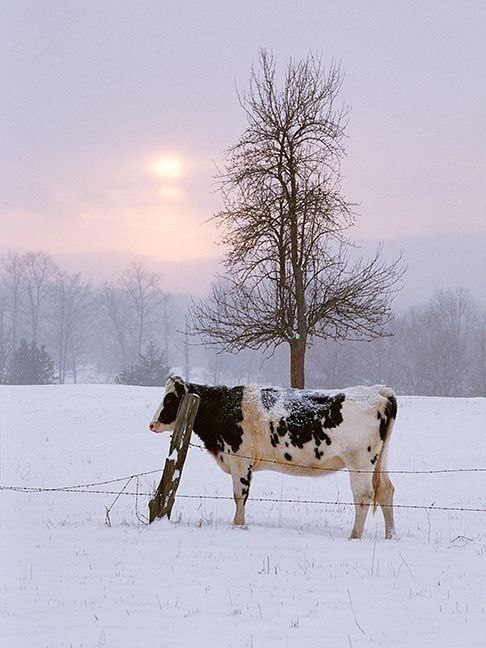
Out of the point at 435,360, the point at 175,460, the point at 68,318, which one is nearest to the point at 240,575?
the point at 175,460

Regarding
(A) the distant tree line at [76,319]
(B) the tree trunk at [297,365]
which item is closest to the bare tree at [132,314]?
(A) the distant tree line at [76,319]

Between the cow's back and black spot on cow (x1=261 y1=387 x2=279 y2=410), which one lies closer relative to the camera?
the cow's back

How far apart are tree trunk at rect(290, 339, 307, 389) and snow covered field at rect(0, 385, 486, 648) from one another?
6517 mm

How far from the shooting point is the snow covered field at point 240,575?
5.00 m

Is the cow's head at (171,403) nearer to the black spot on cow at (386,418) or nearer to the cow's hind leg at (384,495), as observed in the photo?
the black spot on cow at (386,418)

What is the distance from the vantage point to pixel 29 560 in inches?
283

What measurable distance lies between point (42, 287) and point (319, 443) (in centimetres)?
8123

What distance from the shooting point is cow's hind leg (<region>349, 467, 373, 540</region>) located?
8906mm

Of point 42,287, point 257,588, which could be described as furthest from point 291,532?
point 42,287

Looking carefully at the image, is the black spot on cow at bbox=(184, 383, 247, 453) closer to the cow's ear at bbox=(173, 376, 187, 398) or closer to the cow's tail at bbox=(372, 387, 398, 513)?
the cow's ear at bbox=(173, 376, 187, 398)

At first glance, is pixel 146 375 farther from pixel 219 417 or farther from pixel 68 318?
pixel 219 417

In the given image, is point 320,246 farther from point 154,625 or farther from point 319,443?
point 154,625

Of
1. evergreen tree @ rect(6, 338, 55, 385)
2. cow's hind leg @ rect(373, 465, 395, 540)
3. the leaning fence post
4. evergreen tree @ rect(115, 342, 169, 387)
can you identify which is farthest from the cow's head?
evergreen tree @ rect(6, 338, 55, 385)

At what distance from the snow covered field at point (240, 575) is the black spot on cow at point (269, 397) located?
1.68m
